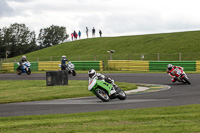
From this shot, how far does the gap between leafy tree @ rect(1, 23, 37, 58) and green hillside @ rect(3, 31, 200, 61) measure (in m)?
32.7

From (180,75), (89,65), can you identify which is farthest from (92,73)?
(89,65)

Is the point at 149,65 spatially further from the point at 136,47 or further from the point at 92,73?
the point at 136,47

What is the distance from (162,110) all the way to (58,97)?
6287 millimetres

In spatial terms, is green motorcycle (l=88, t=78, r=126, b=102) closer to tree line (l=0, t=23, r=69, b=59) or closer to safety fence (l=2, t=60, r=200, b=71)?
safety fence (l=2, t=60, r=200, b=71)

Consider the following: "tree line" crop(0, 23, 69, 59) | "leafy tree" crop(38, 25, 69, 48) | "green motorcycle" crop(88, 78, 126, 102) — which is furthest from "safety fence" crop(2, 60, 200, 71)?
"leafy tree" crop(38, 25, 69, 48)

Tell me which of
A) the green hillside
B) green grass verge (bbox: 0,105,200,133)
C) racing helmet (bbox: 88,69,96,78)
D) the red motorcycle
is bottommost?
green grass verge (bbox: 0,105,200,133)

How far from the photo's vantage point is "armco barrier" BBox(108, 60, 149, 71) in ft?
112

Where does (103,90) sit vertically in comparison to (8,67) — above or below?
below

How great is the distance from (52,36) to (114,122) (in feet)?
412

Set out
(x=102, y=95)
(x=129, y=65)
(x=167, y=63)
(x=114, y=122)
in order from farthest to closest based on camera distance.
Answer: (x=129, y=65), (x=167, y=63), (x=102, y=95), (x=114, y=122)

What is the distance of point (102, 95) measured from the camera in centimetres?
1316

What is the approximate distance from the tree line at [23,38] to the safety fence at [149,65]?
7289 centimetres

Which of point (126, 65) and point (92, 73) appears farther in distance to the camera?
point (126, 65)

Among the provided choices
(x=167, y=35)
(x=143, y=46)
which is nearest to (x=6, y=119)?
(x=143, y=46)
